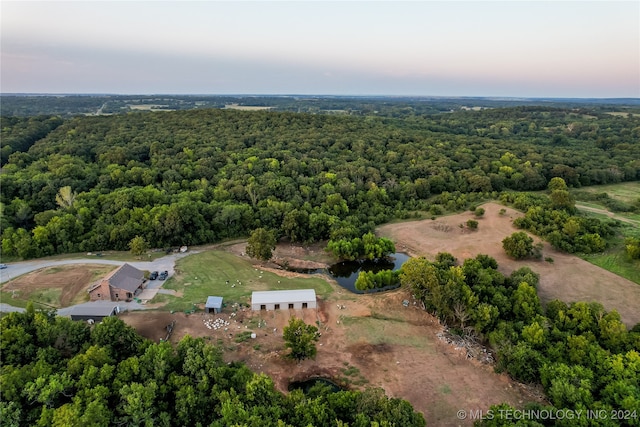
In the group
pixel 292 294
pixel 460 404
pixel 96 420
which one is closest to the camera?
pixel 96 420

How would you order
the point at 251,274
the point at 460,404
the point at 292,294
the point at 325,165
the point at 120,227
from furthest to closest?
the point at 325,165
the point at 120,227
the point at 251,274
the point at 292,294
the point at 460,404

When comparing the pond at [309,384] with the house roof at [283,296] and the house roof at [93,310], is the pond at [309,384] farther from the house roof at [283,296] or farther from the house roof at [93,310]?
the house roof at [93,310]

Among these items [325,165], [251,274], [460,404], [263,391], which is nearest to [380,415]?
[263,391]

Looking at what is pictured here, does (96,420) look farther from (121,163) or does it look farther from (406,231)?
(121,163)

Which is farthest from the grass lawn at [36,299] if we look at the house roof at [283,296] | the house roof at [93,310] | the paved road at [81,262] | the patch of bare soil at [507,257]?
the patch of bare soil at [507,257]

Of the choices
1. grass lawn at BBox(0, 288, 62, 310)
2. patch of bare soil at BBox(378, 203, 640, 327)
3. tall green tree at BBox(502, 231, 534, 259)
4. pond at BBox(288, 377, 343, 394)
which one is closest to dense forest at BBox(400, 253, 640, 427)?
patch of bare soil at BBox(378, 203, 640, 327)

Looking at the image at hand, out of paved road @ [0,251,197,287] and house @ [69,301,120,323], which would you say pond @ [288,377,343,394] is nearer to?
house @ [69,301,120,323]
